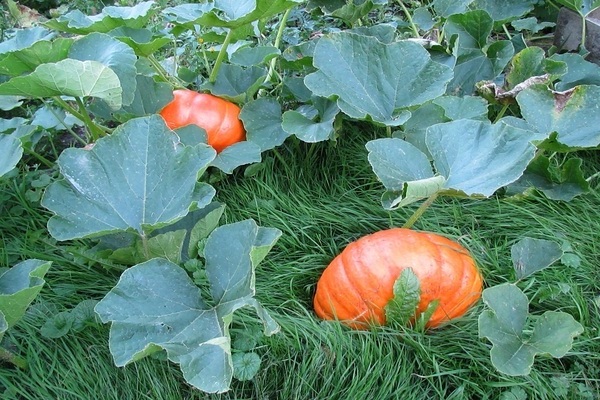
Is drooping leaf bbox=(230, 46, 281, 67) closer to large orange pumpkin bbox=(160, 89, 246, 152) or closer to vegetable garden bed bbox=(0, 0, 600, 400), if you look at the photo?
vegetable garden bed bbox=(0, 0, 600, 400)

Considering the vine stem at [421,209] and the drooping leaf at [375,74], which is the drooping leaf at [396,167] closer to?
the vine stem at [421,209]

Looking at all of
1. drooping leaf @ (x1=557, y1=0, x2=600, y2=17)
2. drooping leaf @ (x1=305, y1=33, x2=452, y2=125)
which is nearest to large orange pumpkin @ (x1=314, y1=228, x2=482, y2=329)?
drooping leaf @ (x1=305, y1=33, x2=452, y2=125)

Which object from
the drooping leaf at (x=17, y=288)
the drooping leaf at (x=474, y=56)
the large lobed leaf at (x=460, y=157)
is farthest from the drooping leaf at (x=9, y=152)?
the drooping leaf at (x=474, y=56)

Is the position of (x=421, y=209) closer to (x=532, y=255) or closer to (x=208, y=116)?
(x=532, y=255)

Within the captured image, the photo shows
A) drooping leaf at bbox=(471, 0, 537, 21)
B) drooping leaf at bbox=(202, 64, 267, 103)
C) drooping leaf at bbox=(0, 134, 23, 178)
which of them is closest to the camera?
drooping leaf at bbox=(0, 134, 23, 178)

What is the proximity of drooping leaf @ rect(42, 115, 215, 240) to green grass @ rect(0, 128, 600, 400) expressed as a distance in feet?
0.82

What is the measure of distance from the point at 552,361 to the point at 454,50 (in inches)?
42.3

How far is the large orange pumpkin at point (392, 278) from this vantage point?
1604mm

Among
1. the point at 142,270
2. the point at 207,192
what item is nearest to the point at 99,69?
the point at 207,192

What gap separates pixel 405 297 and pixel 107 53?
109 centimetres

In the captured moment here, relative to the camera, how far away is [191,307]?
5.01ft

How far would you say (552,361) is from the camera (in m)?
1.57

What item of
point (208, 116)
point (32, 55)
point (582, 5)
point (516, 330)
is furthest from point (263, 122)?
point (582, 5)

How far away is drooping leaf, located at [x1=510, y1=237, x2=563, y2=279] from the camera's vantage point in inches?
66.2
